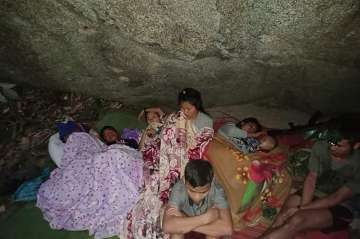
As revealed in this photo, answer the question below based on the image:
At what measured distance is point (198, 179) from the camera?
115 inches

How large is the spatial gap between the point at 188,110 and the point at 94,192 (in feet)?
4.17

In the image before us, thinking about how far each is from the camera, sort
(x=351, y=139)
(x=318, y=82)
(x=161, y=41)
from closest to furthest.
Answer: (x=351, y=139), (x=161, y=41), (x=318, y=82)

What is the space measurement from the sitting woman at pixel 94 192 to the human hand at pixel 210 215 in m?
0.91

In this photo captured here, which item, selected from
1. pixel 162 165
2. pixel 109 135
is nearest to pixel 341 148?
pixel 162 165

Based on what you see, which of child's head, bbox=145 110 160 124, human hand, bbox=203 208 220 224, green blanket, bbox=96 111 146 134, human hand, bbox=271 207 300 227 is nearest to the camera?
human hand, bbox=203 208 220 224

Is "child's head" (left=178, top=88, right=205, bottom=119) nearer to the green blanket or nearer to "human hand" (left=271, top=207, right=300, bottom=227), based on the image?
the green blanket

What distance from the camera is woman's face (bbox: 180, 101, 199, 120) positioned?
150 inches

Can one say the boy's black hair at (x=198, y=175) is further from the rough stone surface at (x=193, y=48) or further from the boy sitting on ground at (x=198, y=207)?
the rough stone surface at (x=193, y=48)

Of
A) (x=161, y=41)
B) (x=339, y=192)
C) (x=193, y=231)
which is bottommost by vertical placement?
(x=193, y=231)

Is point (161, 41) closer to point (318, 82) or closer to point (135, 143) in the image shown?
point (135, 143)

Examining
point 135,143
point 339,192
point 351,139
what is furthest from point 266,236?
point 135,143

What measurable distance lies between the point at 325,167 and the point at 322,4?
59.0 inches

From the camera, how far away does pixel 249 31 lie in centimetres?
371

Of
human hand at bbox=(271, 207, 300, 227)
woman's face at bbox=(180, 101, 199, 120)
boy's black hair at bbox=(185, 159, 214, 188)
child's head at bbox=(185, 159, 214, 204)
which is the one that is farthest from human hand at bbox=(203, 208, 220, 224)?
woman's face at bbox=(180, 101, 199, 120)
